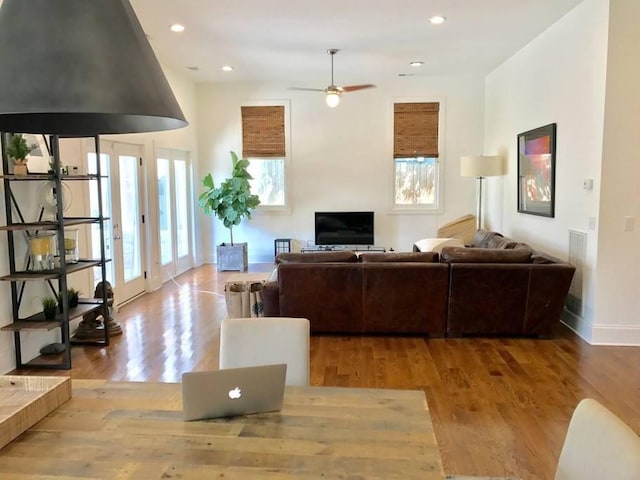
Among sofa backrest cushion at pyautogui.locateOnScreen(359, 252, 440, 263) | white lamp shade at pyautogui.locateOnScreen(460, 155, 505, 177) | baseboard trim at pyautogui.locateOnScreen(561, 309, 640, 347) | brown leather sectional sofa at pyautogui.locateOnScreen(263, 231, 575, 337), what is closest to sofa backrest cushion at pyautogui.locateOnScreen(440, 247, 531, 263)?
brown leather sectional sofa at pyautogui.locateOnScreen(263, 231, 575, 337)

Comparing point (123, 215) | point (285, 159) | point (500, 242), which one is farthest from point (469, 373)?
point (285, 159)

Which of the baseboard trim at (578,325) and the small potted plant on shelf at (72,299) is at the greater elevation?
the small potted plant on shelf at (72,299)

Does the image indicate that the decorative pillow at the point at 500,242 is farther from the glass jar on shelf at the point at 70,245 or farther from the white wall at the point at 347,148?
the glass jar on shelf at the point at 70,245

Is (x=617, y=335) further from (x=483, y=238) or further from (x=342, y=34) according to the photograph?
(x=342, y=34)

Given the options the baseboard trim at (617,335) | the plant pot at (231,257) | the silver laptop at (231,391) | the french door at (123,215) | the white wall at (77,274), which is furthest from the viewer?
the plant pot at (231,257)

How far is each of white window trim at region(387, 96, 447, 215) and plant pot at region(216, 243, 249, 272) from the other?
270cm

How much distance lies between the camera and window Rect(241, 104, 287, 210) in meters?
8.80

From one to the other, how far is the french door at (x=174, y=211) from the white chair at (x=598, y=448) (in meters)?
6.71

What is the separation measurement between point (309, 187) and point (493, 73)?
3557 millimetres

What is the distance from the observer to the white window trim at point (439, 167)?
338 inches

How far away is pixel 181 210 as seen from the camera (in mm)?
8430

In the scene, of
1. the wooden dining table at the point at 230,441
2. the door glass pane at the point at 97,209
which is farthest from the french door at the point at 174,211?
the wooden dining table at the point at 230,441

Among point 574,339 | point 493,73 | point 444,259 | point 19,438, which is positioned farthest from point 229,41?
point 19,438

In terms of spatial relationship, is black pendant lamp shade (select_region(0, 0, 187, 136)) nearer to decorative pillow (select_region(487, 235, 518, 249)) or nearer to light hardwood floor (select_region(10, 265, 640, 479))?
light hardwood floor (select_region(10, 265, 640, 479))
